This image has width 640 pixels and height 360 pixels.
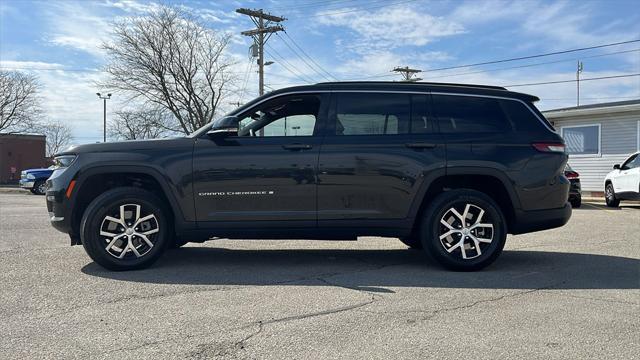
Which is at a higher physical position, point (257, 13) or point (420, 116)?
point (257, 13)

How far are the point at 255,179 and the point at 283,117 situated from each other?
0.82 metres

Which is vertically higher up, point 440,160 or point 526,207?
point 440,160

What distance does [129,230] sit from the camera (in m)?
5.49

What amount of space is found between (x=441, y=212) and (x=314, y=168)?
1.40 m

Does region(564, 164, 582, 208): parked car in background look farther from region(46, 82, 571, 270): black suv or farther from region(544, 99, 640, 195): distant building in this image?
region(46, 82, 571, 270): black suv

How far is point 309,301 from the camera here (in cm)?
443

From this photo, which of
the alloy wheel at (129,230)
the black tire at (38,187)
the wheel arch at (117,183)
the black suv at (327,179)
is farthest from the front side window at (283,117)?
the black tire at (38,187)

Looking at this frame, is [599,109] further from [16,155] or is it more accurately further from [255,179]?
[16,155]

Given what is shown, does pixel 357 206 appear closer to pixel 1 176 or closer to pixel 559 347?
pixel 559 347

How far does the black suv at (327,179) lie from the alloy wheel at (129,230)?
0.01m

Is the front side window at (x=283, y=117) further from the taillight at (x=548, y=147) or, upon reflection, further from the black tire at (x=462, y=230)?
the taillight at (x=548, y=147)

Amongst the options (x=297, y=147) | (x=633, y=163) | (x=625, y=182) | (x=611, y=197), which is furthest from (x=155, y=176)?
(x=611, y=197)

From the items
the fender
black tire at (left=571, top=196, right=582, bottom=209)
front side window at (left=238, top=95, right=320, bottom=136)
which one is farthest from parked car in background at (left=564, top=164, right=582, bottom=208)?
the fender

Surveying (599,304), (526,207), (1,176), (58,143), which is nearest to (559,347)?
(599,304)
